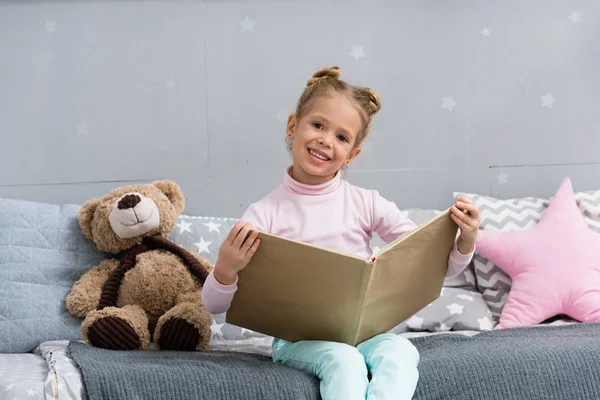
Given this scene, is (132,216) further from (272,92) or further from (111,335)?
(272,92)

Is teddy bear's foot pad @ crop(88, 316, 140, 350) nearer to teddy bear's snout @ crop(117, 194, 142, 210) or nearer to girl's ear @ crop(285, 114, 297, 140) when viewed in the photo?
teddy bear's snout @ crop(117, 194, 142, 210)

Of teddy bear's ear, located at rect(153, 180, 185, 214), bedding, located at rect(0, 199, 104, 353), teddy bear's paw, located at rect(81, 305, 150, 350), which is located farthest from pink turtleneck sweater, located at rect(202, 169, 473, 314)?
bedding, located at rect(0, 199, 104, 353)

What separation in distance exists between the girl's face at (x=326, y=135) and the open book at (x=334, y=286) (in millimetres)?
259

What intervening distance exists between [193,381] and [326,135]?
1.84 feet

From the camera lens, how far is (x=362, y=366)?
1.41 m

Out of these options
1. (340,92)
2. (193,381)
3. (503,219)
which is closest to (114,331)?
(193,381)

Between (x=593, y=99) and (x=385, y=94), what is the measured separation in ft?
2.19

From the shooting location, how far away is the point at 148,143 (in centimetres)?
233

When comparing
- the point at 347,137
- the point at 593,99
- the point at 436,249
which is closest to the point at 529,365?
the point at 436,249

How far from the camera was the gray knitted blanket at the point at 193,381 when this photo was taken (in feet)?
4.51

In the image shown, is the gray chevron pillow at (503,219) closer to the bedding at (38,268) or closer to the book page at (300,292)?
the book page at (300,292)

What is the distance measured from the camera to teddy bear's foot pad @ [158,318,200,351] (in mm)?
1750

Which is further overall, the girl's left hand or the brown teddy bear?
the brown teddy bear

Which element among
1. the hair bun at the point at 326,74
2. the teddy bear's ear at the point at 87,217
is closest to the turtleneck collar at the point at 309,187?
the hair bun at the point at 326,74
